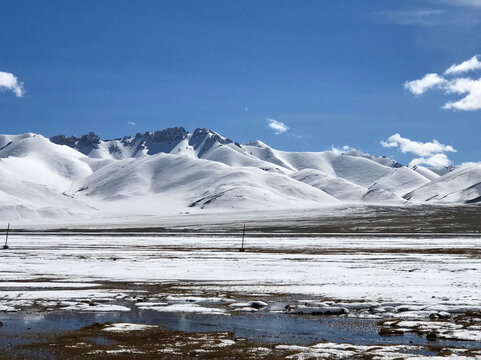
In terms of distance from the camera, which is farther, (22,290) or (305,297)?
(22,290)

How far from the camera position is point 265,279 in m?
32.2

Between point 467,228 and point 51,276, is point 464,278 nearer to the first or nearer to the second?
→ point 51,276

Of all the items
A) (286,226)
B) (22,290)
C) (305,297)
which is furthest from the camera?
(286,226)

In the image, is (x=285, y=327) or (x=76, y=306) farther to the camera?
(x=76, y=306)

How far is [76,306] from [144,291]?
5.49 metres

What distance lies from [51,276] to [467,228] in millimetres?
122482

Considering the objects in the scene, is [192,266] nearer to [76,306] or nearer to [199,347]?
[76,306]

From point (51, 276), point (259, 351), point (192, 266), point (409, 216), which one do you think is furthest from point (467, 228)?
point (259, 351)

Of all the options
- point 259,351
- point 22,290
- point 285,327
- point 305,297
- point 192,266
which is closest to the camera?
point 259,351

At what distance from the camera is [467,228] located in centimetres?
13538

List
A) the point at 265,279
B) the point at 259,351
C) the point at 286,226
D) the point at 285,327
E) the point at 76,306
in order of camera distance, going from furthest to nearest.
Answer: the point at 286,226 < the point at 265,279 < the point at 76,306 < the point at 285,327 < the point at 259,351

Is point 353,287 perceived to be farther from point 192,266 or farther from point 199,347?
point 192,266

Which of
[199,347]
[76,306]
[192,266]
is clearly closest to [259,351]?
[199,347]

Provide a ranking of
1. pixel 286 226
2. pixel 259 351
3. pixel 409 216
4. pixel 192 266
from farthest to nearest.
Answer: pixel 409 216
pixel 286 226
pixel 192 266
pixel 259 351
